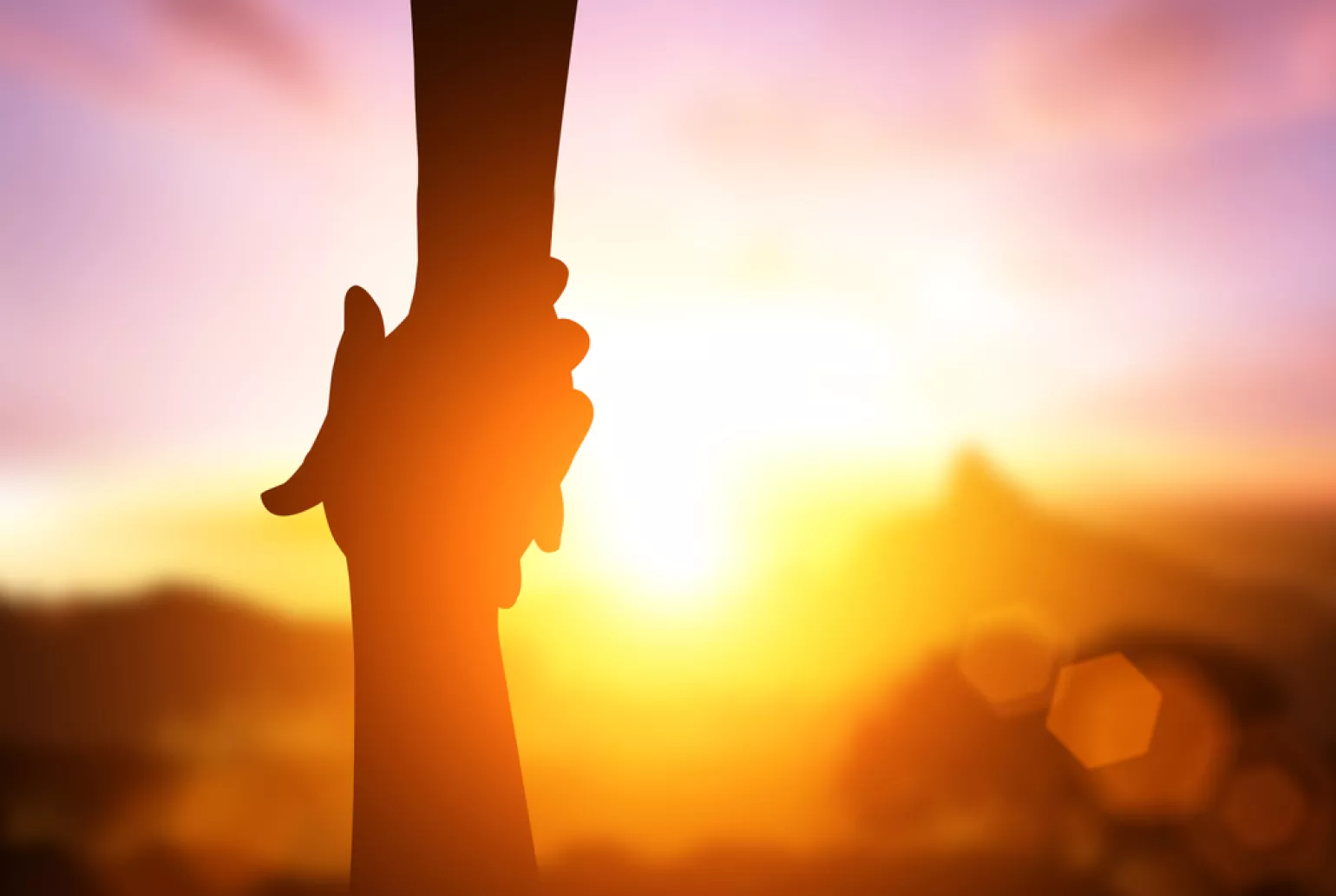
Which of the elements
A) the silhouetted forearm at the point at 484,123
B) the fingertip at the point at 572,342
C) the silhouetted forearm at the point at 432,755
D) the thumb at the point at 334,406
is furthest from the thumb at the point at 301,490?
the fingertip at the point at 572,342

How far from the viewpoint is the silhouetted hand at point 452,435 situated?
3.82m

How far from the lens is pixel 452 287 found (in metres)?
3.95

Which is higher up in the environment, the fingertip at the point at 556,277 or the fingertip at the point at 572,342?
the fingertip at the point at 556,277

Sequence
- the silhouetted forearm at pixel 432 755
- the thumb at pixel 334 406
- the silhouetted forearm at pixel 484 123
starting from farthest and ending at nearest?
the thumb at pixel 334 406, the silhouetted forearm at pixel 484 123, the silhouetted forearm at pixel 432 755

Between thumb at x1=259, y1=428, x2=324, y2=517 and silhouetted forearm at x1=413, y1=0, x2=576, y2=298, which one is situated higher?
silhouetted forearm at x1=413, y1=0, x2=576, y2=298

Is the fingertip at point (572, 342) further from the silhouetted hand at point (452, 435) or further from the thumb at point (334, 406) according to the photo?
the thumb at point (334, 406)

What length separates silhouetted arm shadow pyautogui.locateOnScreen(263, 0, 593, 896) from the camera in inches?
146

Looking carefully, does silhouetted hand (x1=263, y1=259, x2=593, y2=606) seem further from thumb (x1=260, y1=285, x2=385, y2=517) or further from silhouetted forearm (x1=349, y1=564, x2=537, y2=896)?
silhouetted forearm (x1=349, y1=564, x2=537, y2=896)

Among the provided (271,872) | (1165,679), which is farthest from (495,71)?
(1165,679)

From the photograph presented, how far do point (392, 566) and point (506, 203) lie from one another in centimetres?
157

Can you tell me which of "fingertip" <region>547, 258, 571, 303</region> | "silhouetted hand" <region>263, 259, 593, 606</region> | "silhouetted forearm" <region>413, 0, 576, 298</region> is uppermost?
"silhouetted forearm" <region>413, 0, 576, 298</region>

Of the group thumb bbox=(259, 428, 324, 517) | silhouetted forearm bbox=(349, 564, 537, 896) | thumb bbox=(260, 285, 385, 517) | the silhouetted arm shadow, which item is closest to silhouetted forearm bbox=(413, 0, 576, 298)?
the silhouetted arm shadow

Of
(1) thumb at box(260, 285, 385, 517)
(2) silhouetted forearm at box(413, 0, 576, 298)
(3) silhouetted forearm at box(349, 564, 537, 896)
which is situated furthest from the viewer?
(1) thumb at box(260, 285, 385, 517)

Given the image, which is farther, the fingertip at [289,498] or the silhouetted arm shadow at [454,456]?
the fingertip at [289,498]
